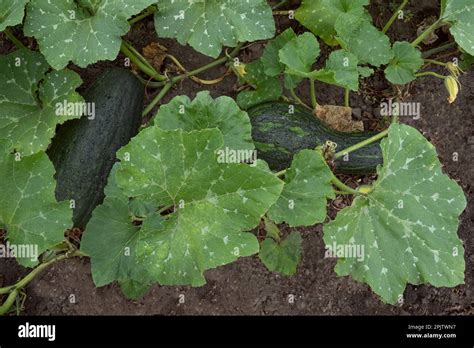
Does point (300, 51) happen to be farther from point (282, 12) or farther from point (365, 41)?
point (282, 12)

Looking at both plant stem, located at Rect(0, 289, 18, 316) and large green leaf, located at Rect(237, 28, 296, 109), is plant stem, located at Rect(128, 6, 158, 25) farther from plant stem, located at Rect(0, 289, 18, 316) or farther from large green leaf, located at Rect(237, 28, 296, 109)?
plant stem, located at Rect(0, 289, 18, 316)

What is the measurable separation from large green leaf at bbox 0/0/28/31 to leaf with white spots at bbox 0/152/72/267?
0.63 metres

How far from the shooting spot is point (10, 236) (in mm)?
2945

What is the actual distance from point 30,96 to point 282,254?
1602mm

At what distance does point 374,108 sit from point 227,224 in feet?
5.20

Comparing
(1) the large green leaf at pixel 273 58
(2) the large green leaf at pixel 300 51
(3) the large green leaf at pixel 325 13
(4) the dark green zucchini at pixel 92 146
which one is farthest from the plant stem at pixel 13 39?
(3) the large green leaf at pixel 325 13

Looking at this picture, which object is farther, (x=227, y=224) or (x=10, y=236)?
(x=10, y=236)

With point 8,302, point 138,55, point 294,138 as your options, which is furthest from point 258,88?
point 8,302

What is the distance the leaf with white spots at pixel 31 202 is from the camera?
2.90 m

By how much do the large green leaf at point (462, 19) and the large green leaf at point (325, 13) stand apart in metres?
0.48

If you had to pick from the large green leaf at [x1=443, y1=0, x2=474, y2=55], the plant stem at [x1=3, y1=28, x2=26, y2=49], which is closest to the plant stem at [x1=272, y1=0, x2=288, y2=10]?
the large green leaf at [x1=443, y1=0, x2=474, y2=55]

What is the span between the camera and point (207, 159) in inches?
103

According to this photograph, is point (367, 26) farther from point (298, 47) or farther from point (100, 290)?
point (100, 290)
